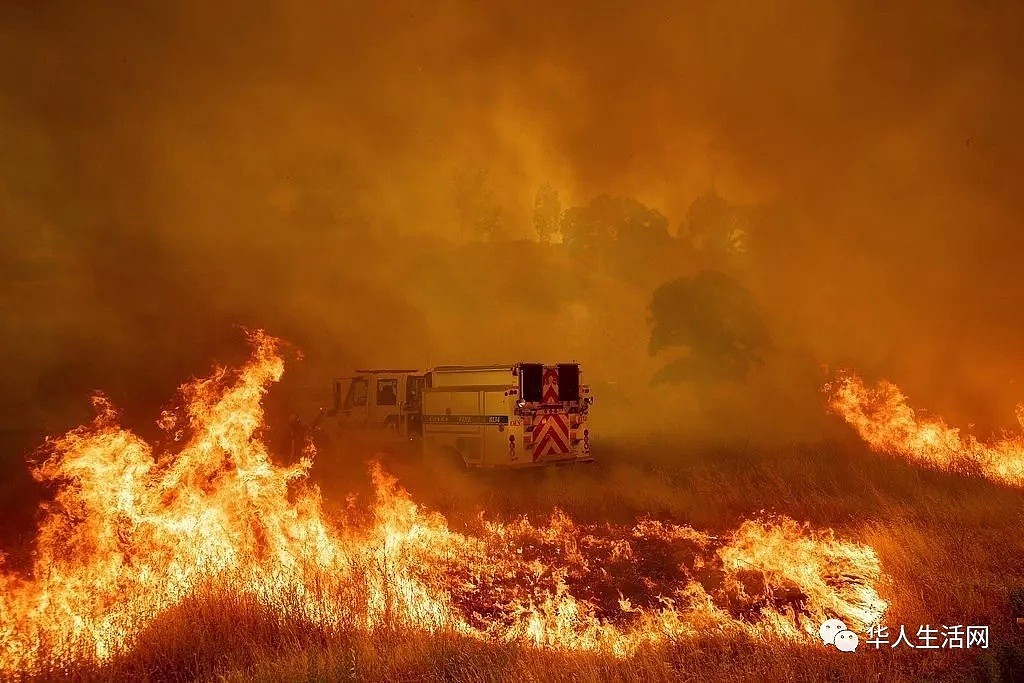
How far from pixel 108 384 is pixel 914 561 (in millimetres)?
29867

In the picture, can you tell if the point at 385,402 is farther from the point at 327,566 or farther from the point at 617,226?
the point at 617,226

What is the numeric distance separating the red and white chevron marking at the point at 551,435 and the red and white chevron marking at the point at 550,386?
14.4 inches

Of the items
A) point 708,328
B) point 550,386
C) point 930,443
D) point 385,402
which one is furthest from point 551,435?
point 708,328

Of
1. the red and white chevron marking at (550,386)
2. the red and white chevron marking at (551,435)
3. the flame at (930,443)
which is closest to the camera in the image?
the flame at (930,443)

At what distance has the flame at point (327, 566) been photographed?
7.23m

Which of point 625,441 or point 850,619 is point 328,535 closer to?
point 850,619

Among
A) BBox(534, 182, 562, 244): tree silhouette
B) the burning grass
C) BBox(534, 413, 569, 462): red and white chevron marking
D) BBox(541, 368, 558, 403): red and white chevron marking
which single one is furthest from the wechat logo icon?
BBox(534, 182, 562, 244): tree silhouette

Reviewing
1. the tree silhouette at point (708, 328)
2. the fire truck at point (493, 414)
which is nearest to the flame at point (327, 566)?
the fire truck at point (493, 414)

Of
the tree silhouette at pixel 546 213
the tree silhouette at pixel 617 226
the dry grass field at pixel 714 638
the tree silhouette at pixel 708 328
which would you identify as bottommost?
the dry grass field at pixel 714 638

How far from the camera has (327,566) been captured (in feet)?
28.3

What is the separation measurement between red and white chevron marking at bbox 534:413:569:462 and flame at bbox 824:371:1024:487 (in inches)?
300

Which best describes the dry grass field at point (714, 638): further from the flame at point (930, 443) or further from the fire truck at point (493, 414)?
the fire truck at point (493, 414)

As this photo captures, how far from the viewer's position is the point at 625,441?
32.1 metres

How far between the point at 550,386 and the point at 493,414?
143 cm
